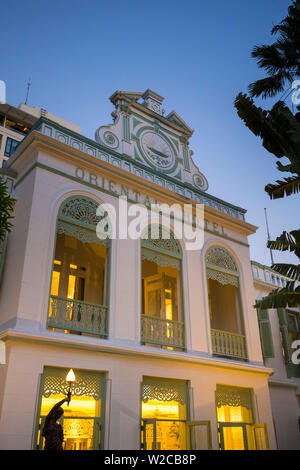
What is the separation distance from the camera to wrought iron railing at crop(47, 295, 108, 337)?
8578 mm

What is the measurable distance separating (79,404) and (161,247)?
14.6ft

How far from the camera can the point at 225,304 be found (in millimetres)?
13539

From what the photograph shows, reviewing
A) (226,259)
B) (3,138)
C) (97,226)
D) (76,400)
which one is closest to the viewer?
(76,400)

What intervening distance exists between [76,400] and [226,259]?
6.27 metres

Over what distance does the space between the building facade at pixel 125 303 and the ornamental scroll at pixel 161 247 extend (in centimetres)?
3

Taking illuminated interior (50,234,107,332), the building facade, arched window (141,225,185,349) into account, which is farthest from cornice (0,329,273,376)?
illuminated interior (50,234,107,332)

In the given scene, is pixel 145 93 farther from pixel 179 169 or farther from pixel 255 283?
pixel 255 283

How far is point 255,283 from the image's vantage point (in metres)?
14.9

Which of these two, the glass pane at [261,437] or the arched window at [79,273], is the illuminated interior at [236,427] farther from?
the arched window at [79,273]

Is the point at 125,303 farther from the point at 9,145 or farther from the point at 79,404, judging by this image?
the point at 9,145

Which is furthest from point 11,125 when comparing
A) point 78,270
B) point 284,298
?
point 284,298

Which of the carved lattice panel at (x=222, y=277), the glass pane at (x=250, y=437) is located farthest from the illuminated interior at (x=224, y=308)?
the glass pane at (x=250, y=437)
